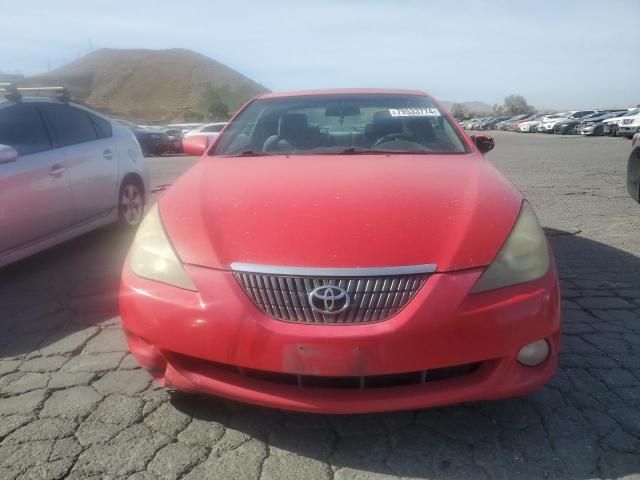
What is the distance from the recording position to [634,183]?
21.1ft

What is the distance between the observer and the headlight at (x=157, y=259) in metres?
2.18

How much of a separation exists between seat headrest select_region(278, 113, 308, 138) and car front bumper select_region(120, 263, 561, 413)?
5.81ft

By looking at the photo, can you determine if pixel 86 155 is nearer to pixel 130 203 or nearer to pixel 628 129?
pixel 130 203

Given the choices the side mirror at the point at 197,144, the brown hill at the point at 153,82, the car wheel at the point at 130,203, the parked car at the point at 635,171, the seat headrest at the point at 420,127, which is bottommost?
the brown hill at the point at 153,82

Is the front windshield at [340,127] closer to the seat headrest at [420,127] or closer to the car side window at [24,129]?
the seat headrest at [420,127]

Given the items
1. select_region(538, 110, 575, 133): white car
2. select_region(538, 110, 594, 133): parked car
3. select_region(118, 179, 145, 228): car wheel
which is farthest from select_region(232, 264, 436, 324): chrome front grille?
select_region(538, 110, 575, 133): white car

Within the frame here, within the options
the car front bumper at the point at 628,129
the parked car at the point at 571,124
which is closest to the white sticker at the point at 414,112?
the car front bumper at the point at 628,129

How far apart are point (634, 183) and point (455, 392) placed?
18.0ft

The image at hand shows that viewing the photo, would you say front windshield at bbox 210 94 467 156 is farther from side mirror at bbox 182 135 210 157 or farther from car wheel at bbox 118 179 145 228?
car wheel at bbox 118 179 145 228

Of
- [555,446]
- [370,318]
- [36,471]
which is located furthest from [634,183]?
[36,471]

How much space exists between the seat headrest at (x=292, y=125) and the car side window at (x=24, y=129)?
2042 mm

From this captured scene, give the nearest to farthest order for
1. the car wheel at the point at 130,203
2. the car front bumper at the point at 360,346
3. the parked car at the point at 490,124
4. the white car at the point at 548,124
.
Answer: the car front bumper at the point at 360,346 → the car wheel at the point at 130,203 → the white car at the point at 548,124 → the parked car at the point at 490,124

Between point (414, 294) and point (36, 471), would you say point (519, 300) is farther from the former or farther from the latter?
point (36, 471)

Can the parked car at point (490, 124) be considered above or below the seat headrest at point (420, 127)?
below
